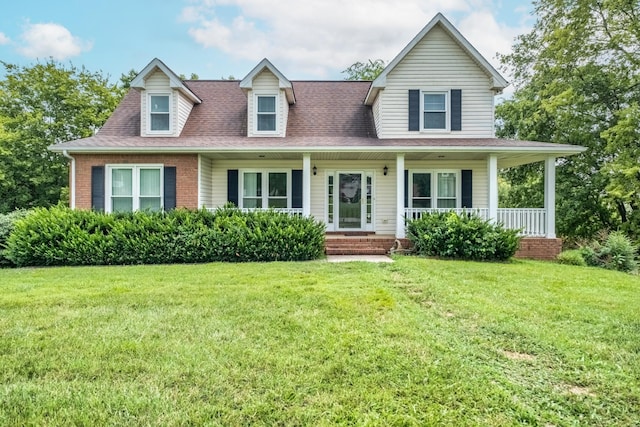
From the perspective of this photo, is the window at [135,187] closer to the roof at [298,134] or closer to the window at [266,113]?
the roof at [298,134]

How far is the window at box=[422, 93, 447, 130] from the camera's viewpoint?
40.3 ft

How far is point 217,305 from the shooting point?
528 centimetres

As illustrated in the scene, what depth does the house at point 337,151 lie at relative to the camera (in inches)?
442

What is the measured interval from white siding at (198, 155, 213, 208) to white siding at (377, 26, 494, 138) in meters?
5.93

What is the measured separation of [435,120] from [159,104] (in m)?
9.21

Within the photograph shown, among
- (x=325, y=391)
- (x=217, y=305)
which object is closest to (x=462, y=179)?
(x=217, y=305)

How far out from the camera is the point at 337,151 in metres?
11.1

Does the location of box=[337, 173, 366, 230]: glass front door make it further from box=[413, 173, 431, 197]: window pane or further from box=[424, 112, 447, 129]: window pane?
box=[424, 112, 447, 129]: window pane

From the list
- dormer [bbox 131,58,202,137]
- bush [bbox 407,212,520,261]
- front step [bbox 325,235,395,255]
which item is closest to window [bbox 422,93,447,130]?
bush [bbox 407,212,520,261]

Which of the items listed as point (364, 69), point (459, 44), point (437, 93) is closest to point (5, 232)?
point (437, 93)

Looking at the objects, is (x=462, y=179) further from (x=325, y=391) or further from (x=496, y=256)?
(x=325, y=391)

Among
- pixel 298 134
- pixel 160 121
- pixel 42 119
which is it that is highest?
pixel 42 119

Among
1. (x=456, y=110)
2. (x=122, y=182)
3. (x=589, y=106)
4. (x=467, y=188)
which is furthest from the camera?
(x=589, y=106)

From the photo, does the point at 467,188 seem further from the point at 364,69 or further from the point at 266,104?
the point at 364,69
